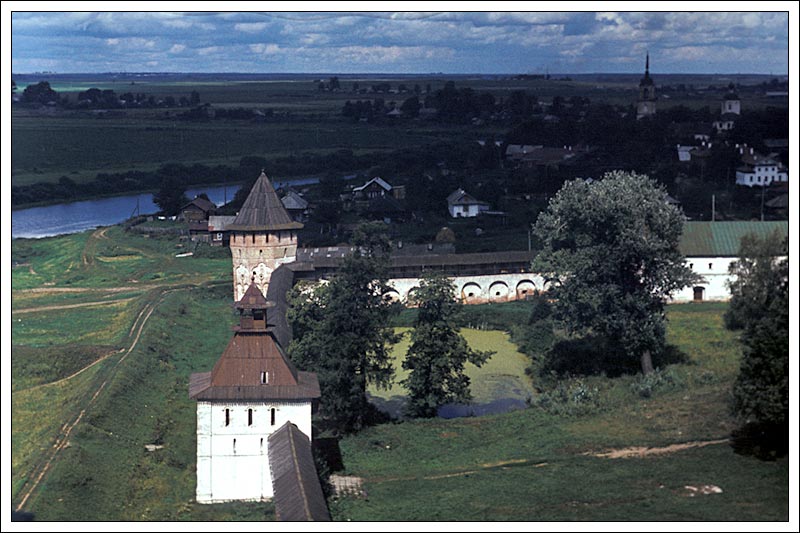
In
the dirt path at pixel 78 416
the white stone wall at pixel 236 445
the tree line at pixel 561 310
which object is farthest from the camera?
the tree line at pixel 561 310

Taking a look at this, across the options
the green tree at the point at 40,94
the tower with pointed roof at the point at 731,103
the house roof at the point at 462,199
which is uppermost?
the green tree at the point at 40,94

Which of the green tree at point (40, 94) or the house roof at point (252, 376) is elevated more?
the green tree at point (40, 94)

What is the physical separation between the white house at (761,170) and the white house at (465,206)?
31.7 ft

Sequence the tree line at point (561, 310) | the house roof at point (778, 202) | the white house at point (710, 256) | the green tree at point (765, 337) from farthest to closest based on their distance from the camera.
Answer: the house roof at point (778, 202) < the white house at point (710, 256) < the tree line at point (561, 310) < the green tree at point (765, 337)

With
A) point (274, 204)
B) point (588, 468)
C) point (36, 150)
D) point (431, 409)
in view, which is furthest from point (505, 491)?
point (36, 150)

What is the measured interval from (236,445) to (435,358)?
4114mm

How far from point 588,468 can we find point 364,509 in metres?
2.79

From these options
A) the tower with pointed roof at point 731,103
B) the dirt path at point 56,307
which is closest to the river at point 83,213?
the dirt path at point 56,307

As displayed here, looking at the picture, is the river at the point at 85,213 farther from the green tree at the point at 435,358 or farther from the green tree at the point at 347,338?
the green tree at the point at 435,358

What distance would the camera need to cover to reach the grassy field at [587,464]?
11.9m

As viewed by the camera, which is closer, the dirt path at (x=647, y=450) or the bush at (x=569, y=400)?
the dirt path at (x=647, y=450)

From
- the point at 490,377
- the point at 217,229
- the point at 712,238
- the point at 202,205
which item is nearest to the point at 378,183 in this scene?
the point at 202,205

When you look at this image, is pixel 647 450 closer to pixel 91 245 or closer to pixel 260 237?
pixel 260 237

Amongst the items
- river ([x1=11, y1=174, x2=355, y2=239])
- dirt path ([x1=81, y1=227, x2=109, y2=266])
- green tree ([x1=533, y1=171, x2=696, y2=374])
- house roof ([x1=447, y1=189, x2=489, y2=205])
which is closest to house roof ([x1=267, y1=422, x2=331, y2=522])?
green tree ([x1=533, y1=171, x2=696, y2=374])
